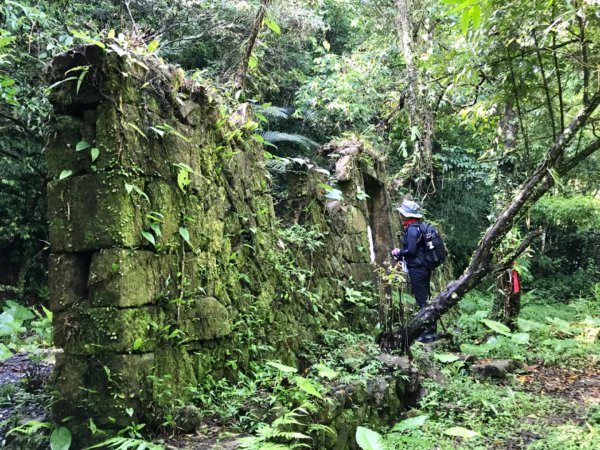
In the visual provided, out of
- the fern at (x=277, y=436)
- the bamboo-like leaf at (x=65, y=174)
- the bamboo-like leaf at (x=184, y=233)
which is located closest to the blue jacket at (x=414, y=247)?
the fern at (x=277, y=436)

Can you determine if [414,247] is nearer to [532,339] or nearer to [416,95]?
[532,339]

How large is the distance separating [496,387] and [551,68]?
392 cm

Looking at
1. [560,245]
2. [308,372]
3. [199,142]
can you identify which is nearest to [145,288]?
[199,142]

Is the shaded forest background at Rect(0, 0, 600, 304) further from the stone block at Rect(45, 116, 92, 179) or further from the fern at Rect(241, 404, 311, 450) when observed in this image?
the fern at Rect(241, 404, 311, 450)

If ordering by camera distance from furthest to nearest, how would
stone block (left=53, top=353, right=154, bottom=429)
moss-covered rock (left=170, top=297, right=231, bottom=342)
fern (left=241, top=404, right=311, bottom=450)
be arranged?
moss-covered rock (left=170, top=297, right=231, bottom=342) → stone block (left=53, top=353, right=154, bottom=429) → fern (left=241, top=404, right=311, bottom=450)

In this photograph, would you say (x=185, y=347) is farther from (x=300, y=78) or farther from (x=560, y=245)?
(x=560, y=245)

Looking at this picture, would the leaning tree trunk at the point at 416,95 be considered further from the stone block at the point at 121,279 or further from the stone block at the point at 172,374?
the stone block at the point at 121,279

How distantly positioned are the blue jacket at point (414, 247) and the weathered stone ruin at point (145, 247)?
8.41 feet

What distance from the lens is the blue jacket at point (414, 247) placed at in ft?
22.1

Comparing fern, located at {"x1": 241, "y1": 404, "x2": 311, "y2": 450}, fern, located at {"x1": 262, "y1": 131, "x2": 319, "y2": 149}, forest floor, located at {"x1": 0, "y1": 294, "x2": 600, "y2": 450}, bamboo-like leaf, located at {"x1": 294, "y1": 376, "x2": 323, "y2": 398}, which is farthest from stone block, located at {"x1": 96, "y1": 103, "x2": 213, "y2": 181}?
fern, located at {"x1": 262, "y1": 131, "x2": 319, "y2": 149}

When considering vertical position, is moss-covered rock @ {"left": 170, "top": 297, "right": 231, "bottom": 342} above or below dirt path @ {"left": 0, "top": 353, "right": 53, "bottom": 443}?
above

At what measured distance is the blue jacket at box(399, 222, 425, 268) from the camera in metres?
6.75

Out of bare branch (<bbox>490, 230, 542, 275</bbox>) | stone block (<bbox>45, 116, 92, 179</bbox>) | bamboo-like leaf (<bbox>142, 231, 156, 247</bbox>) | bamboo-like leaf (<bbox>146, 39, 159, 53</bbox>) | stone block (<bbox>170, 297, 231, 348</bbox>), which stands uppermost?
bamboo-like leaf (<bbox>146, 39, 159, 53</bbox>)

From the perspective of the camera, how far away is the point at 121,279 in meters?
3.08
